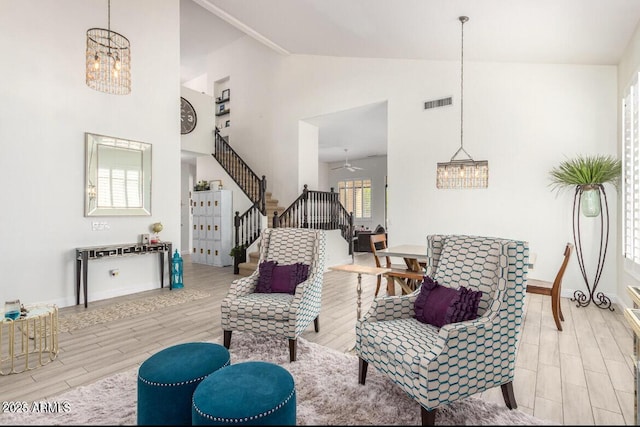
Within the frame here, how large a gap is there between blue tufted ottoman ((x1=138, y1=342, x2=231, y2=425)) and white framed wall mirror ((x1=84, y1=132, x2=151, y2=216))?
3.71 metres

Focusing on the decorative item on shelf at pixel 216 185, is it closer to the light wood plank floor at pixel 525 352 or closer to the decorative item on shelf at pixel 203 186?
the decorative item on shelf at pixel 203 186

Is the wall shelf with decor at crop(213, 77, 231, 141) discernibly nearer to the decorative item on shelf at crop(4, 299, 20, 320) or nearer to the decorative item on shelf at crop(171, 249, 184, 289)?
the decorative item on shelf at crop(171, 249, 184, 289)

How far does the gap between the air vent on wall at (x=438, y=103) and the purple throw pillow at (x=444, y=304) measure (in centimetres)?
408

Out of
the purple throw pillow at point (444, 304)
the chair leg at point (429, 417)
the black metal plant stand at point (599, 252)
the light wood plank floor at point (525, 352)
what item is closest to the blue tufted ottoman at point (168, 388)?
the light wood plank floor at point (525, 352)

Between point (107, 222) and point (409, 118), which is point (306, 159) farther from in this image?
point (107, 222)

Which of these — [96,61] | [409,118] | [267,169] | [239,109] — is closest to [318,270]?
[96,61]

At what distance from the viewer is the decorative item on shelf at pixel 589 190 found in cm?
416

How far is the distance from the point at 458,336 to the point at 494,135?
4.33 m

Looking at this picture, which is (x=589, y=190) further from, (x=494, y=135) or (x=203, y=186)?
(x=203, y=186)

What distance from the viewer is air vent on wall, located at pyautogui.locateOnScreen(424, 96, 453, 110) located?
18.0ft

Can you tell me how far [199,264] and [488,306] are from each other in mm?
7016

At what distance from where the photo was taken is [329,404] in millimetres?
2016

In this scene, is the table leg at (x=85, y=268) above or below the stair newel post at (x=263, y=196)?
below

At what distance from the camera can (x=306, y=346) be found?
2965 millimetres
